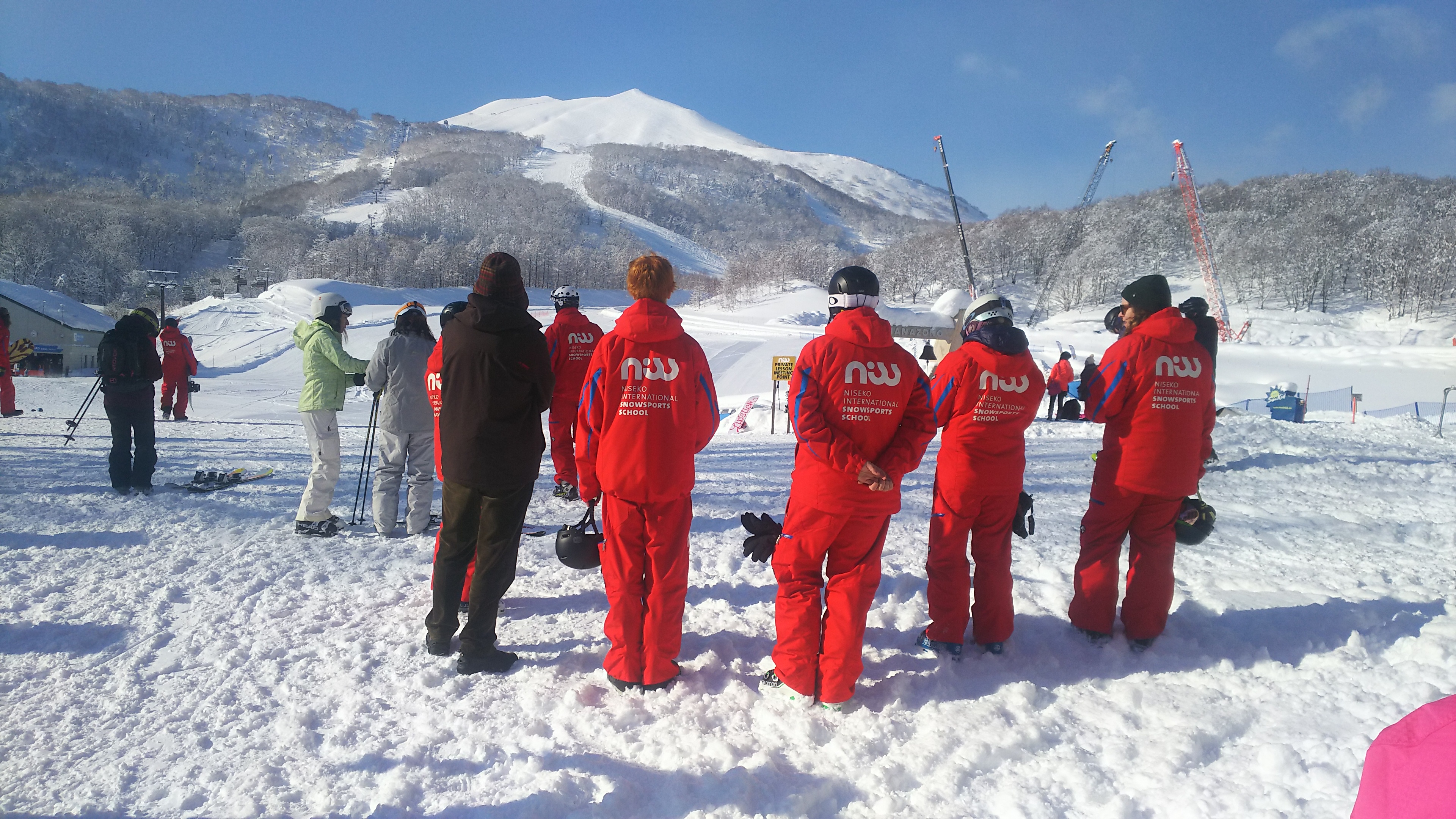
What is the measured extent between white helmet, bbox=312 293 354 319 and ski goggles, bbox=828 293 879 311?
379 cm

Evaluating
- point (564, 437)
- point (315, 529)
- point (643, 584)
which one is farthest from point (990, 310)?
point (315, 529)

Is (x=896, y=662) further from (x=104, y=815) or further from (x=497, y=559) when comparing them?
(x=104, y=815)

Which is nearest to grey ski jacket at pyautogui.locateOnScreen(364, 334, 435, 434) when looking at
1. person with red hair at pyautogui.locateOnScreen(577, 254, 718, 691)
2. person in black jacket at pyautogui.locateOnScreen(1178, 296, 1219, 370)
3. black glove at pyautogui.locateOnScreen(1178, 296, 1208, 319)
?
person with red hair at pyautogui.locateOnScreen(577, 254, 718, 691)

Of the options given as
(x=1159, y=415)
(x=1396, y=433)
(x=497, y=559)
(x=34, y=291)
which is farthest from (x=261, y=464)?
(x=34, y=291)

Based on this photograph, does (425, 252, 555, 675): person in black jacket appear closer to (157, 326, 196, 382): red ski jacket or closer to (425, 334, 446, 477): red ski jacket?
(425, 334, 446, 477): red ski jacket

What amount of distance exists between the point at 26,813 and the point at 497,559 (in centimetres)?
167

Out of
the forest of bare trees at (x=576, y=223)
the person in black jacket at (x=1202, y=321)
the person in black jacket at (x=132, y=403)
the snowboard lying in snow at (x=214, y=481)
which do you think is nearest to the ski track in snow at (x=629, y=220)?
the forest of bare trees at (x=576, y=223)

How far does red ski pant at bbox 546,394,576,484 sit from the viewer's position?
5363 millimetres

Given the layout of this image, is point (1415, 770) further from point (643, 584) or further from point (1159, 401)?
point (1159, 401)

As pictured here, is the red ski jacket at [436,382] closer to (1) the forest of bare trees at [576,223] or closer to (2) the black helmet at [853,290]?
(2) the black helmet at [853,290]

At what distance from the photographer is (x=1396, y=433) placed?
11000 mm

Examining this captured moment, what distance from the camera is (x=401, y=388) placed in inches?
181

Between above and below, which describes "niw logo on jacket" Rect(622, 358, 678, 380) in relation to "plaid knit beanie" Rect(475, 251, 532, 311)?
below

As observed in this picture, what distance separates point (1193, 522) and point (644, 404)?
9.35ft
